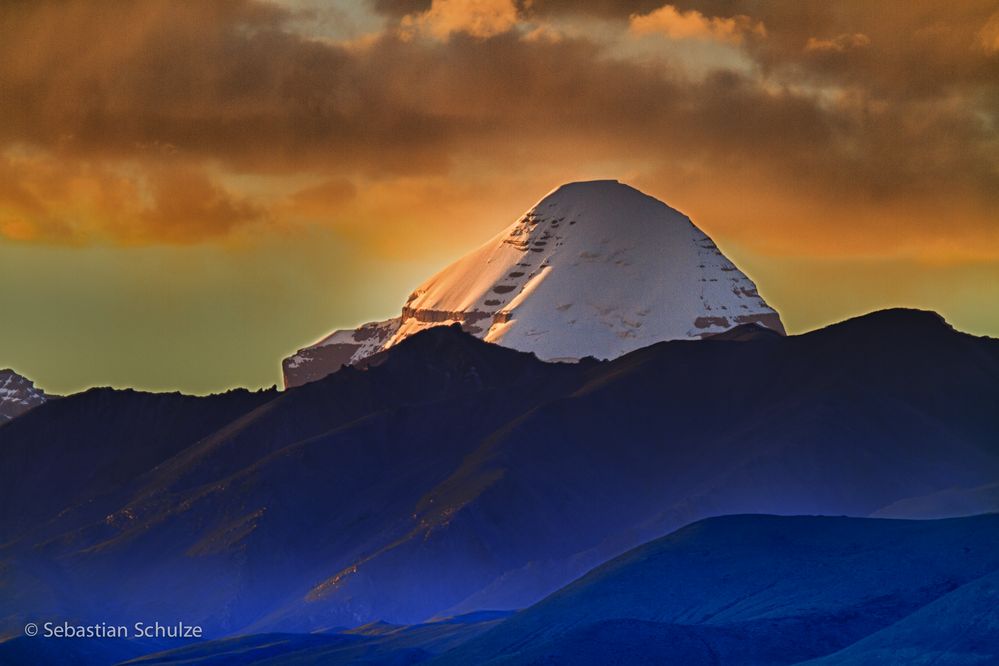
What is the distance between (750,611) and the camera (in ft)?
426

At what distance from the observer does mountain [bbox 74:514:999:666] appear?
367ft

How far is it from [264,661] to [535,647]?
105 feet

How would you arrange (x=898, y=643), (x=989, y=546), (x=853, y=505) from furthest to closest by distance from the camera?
(x=853, y=505) < (x=989, y=546) < (x=898, y=643)

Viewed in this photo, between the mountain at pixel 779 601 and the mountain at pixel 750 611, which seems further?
the mountain at pixel 750 611

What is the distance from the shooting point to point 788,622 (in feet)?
Answer: 406

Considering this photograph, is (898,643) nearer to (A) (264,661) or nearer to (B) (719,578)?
(B) (719,578)

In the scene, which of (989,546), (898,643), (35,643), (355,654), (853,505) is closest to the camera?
(898,643)

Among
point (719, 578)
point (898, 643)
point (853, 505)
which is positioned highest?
point (853, 505)

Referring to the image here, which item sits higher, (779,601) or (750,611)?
(779,601)

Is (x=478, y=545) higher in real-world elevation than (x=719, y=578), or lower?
higher

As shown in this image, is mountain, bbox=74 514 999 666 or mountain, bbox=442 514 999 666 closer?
mountain, bbox=442 514 999 666

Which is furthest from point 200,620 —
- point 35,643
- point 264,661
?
point 264,661

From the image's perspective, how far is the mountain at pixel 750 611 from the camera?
367ft

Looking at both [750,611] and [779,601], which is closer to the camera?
[750,611]
